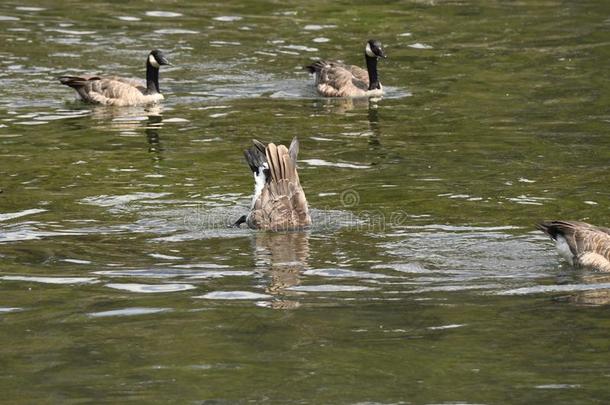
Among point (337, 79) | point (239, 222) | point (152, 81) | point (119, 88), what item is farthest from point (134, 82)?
point (239, 222)

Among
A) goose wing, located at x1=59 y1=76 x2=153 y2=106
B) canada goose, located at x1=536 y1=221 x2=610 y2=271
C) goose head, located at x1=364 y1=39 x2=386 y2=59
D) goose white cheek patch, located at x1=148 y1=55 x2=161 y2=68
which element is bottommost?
canada goose, located at x1=536 y1=221 x2=610 y2=271

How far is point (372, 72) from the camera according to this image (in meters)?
24.0

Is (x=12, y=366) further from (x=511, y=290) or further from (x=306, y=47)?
(x=306, y=47)

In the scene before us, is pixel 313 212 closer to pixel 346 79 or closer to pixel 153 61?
pixel 153 61

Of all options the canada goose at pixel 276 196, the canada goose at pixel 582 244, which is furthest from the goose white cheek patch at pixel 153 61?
the canada goose at pixel 582 244

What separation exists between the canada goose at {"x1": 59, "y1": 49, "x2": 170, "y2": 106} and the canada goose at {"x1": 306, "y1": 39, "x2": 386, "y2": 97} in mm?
2542

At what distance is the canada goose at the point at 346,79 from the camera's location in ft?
77.9

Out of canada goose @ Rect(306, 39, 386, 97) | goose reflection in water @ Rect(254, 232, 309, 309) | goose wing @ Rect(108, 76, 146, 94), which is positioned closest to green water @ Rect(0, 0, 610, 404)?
goose reflection in water @ Rect(254, 232, 309, 309)

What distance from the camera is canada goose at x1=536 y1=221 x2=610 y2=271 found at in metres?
13.0

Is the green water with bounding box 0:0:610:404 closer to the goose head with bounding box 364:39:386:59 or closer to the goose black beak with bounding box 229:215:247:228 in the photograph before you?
the goose black beak with bounding box 229:215:247:228

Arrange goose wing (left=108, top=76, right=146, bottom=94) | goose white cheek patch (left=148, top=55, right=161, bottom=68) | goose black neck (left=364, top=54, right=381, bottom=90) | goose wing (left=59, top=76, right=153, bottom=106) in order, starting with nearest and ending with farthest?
goose wing (left=59, top=76, right=153, bottom=106)
goose white cheek patch (left=148, top=55, right=161, bottom=68)
goose wing (left=108, top=76, right=146, bottom=94)
goose black neck (left=364, top=54, right=381, bottom=90)

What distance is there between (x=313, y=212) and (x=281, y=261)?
2330 millimetres

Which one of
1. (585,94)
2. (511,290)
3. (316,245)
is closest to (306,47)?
(585,94)

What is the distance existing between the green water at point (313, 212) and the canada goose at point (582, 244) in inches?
14.8
